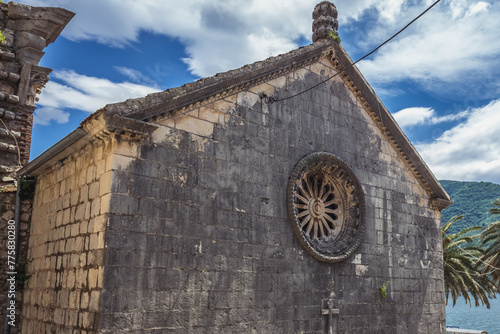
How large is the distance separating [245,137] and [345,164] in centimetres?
308

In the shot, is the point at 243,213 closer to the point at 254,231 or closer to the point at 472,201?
the point at 254,231

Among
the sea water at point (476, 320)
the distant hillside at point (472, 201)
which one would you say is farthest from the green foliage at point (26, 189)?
the distant hillside at point (472, 201)

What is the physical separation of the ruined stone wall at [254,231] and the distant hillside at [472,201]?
114721mm

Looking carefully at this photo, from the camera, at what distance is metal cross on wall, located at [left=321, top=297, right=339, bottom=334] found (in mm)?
10617

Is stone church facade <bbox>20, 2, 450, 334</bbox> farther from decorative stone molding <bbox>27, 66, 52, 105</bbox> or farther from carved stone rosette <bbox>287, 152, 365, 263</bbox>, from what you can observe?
decorative stone molding <bbox>27, 66, 52, 105</bbox>

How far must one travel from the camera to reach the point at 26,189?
11695 millimetres

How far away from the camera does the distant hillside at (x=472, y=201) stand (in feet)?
393

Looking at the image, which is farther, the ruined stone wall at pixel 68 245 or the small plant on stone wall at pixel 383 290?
the small plant on stone wall at pixel 383 290

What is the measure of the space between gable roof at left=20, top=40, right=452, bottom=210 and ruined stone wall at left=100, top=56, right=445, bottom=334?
8.8 inches

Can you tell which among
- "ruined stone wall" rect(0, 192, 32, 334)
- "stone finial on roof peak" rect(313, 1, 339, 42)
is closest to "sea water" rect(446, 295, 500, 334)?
"stone finial on roof peak" rect(313, 1, 339, 42)

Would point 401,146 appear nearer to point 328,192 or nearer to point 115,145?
point 328,192

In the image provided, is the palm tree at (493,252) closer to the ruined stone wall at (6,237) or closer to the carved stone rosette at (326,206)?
the carved stone rosette at (326,206)

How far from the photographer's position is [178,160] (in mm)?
8914

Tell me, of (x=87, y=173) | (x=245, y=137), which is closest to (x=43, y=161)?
(x=87, y=173)
